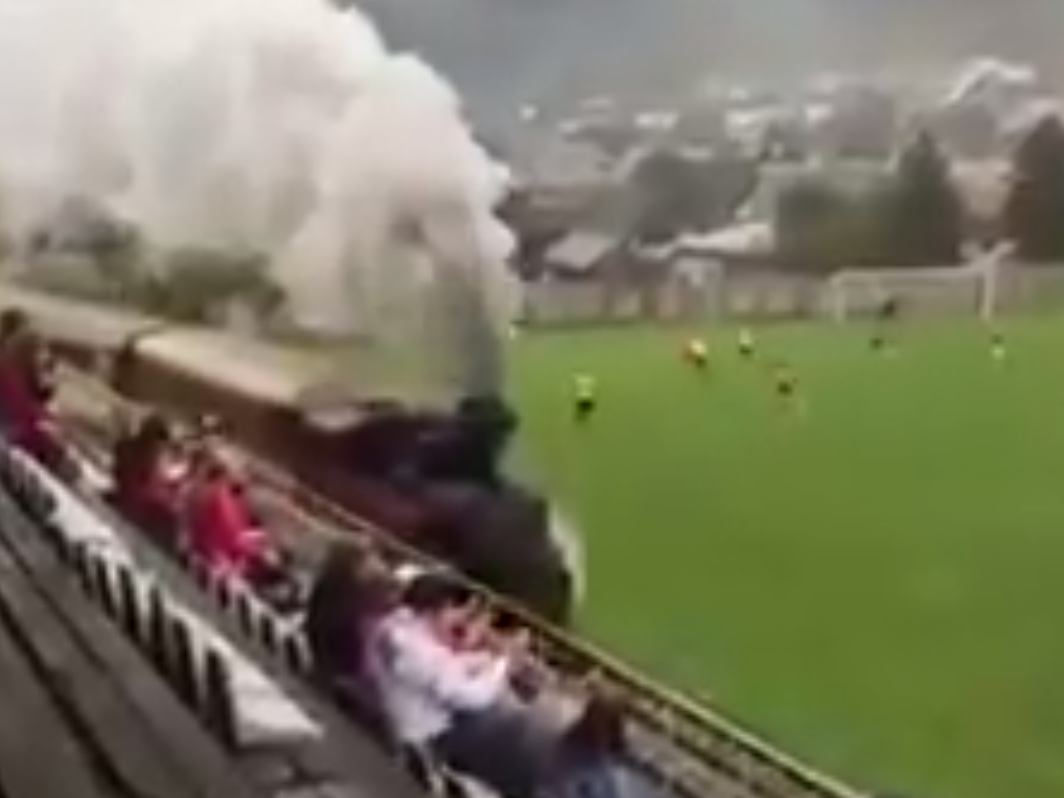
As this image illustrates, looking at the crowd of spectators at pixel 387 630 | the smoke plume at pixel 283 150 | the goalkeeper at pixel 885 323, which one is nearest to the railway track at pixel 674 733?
the crowd of spectators at pixel 387 630

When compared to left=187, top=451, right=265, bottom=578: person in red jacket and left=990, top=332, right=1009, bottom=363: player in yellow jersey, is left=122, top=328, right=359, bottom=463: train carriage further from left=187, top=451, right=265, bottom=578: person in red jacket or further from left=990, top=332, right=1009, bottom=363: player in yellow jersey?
left=990, top=332, right=1009, bottom=363: player in yellow jersey

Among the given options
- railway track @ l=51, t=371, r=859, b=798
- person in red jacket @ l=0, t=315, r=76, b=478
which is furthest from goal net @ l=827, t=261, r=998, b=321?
person in red jacket @ l=0, t=315, r=76, b=478

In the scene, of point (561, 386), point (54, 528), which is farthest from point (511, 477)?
point (54, 528)

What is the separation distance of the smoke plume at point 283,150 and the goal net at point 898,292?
198mm

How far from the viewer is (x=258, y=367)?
1.53 meters

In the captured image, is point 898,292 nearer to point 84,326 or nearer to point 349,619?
point 349,619

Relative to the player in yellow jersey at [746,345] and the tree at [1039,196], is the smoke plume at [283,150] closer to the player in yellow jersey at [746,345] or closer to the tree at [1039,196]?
the player in yellow jersey at [746,345]

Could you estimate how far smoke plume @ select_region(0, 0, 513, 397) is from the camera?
1.50m

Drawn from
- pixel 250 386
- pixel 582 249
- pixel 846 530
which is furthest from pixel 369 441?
pixel 846 530

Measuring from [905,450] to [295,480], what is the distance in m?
0.37

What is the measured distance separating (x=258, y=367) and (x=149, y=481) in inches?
4.7

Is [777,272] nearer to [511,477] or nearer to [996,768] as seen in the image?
[511,477]

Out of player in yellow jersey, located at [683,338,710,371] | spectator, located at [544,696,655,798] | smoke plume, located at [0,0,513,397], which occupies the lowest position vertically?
spectator, located at [544,696,655,798]

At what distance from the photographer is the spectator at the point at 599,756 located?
4.82 feet
